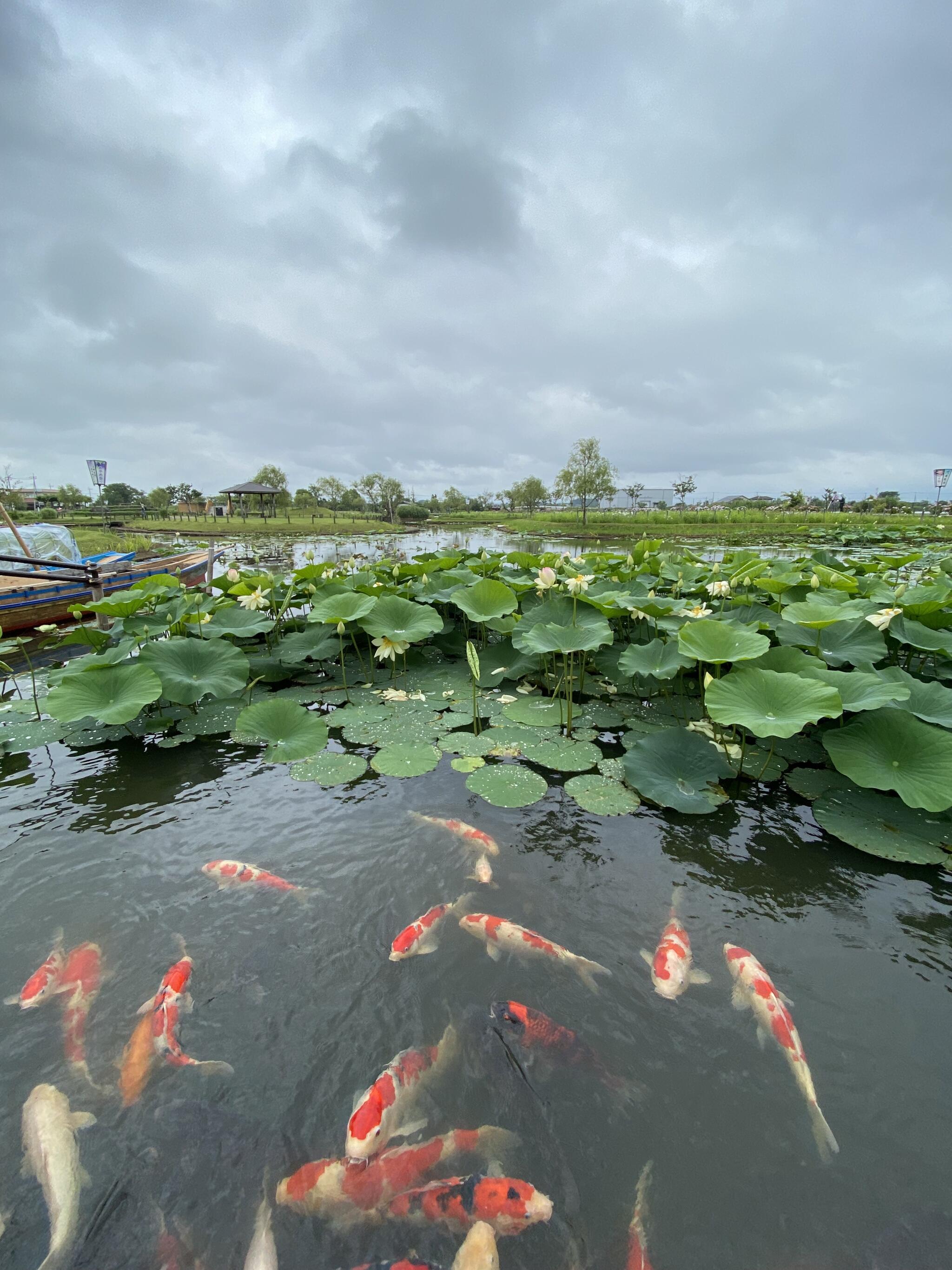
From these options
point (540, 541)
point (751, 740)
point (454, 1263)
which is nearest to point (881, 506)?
point (540, 541)

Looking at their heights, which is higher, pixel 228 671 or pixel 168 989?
pixel 228 671

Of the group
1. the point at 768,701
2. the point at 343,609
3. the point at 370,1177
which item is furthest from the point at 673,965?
the point at 343,609

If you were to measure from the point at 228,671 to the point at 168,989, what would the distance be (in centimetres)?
256

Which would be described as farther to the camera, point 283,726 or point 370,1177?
point 283,726

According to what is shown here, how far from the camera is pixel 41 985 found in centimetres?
196

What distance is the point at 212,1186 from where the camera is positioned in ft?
4.67

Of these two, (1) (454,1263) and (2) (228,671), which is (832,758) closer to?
(1) (454,1263)

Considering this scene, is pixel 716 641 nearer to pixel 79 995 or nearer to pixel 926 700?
pixel 926 700

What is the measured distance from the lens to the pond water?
134cm

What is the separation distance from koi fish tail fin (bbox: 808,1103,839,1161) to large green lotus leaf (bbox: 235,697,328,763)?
120 inches

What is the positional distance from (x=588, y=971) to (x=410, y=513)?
63533 millimetres

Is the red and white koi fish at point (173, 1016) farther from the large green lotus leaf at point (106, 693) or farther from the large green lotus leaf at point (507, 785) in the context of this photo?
the large green lotus leaf at point (106, 693)

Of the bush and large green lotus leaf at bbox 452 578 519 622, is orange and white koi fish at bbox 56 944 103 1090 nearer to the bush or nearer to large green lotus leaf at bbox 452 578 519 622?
large green lotus leaf at bbox 452 578 519 622

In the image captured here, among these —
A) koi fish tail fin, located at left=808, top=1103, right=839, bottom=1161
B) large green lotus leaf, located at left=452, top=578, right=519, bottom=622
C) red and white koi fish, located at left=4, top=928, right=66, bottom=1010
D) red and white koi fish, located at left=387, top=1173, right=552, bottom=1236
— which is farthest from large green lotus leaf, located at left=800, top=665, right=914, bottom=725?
red and white koi fish, located at left=4, top=928, right=66, bottom=1010
